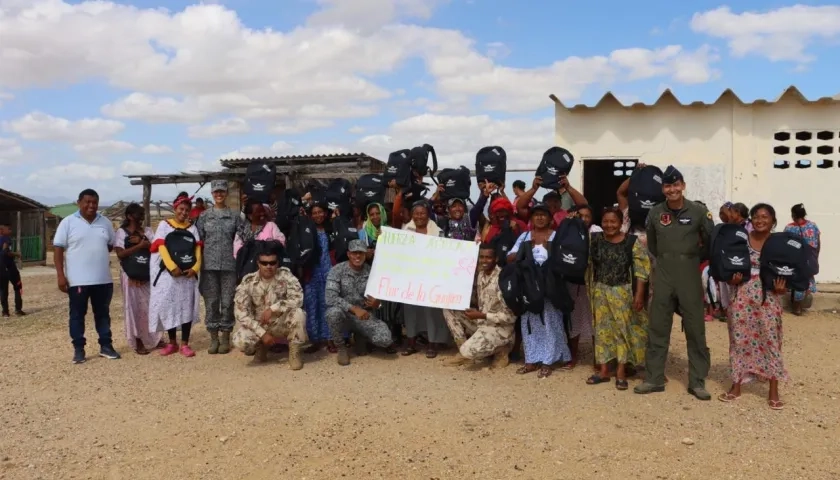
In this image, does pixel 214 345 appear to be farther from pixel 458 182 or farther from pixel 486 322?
pixel 458 182

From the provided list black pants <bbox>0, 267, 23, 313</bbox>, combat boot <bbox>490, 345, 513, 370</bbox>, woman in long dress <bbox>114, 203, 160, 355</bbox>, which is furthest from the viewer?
black pants <bbox>0, 267, 23, 313</bbox>

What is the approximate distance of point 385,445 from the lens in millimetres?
4133

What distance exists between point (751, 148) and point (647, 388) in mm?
6136

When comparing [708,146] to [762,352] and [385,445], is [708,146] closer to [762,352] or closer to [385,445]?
[762,352]

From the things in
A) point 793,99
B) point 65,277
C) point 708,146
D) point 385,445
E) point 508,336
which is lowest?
point 385,445

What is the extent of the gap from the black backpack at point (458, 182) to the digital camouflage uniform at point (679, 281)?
199 centimetres

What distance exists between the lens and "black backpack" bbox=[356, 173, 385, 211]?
21.2ft

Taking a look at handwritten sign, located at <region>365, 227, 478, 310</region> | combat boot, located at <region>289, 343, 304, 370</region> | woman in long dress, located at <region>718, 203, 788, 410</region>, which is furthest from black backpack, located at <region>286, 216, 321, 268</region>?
woman in long dress, located at <region>718, 203, 788, 410</region>

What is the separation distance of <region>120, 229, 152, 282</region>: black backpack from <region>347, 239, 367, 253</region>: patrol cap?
2.26 metres

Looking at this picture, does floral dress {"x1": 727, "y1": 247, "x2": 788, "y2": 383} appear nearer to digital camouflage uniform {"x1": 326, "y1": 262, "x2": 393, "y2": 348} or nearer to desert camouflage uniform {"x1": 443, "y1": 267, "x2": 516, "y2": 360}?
desert camouflage uniform {"x1": 443, "y1": 267, "x2": 516, "y2": 360}

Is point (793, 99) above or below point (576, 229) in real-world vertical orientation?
above

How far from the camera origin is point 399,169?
257 inches

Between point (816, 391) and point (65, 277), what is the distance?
7129mm

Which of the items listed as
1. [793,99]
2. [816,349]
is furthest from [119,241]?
[793,99]
